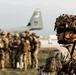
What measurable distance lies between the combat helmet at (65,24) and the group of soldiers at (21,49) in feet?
38.2

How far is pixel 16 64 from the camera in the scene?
1636 cm

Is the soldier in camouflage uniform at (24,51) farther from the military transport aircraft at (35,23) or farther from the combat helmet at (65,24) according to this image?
the military transport aircraft at (35,23)

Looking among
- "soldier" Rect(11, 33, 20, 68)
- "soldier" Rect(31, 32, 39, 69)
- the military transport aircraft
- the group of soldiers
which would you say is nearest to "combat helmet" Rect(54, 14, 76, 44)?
the group of soldiers

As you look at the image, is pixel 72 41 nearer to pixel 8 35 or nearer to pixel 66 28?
pixel 66 28

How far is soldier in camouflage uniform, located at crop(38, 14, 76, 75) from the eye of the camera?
2924mm

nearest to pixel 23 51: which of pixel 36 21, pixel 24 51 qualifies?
pixel 24 51

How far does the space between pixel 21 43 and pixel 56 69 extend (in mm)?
12165

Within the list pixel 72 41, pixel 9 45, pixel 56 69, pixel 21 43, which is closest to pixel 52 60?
pixel 56 69

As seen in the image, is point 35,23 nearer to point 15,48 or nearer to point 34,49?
point 15,48

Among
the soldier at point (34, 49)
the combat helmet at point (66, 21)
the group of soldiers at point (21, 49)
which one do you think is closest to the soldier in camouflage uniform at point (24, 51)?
the group of soldiers at point (21, 49)

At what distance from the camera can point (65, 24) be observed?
3168 millimetres

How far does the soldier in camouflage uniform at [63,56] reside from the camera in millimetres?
2924

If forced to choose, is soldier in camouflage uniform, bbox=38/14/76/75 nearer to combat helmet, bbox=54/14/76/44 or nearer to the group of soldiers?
combat helmet, bbox=54/14/76/44

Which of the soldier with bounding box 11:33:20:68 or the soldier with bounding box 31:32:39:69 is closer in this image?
the soldier with bounding box 31:32:39:69
